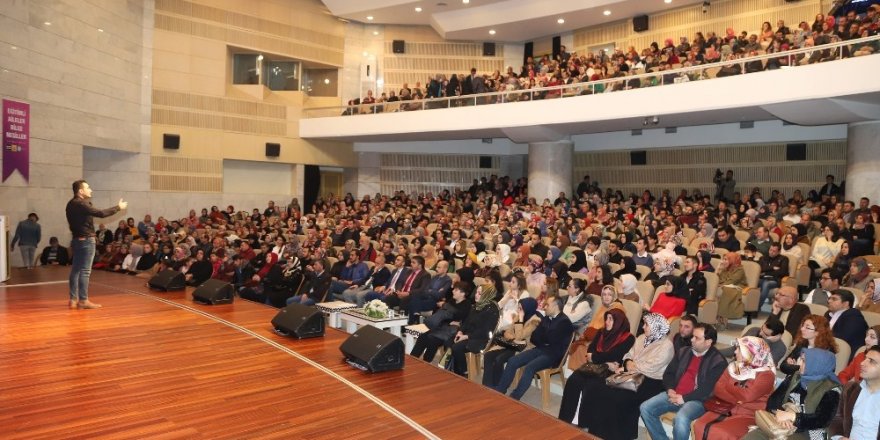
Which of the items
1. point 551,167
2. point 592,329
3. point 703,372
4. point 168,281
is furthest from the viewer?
point 551,167

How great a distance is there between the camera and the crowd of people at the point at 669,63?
9594 mm

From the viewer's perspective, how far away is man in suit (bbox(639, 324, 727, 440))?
177 inches

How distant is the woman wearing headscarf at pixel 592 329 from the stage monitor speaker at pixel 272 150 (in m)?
12.8

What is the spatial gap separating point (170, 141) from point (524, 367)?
12739 millimetres

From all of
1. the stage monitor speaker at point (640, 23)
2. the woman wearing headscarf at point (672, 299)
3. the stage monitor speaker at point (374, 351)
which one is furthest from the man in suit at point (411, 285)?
the stage monitor speaker at point (640, 23)

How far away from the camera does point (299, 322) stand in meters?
5.61

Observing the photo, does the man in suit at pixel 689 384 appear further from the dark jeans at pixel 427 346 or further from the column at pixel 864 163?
the column at pixel 864 163

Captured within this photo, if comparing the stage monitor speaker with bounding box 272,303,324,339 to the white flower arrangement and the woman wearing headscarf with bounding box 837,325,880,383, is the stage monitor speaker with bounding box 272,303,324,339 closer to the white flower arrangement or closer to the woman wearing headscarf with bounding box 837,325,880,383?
A: the white flower arrangement

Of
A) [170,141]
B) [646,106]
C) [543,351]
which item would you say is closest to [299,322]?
[543,351]

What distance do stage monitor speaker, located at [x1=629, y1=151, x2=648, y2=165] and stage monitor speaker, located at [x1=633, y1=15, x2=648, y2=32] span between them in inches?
120

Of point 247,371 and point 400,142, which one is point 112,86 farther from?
point 247,371

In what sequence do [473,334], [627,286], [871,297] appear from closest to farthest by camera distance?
[871,297], [473,334], [627,286]

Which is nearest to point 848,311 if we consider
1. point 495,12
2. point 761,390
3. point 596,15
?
point 761,390

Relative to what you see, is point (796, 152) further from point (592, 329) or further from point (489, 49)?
point (592, 329)
